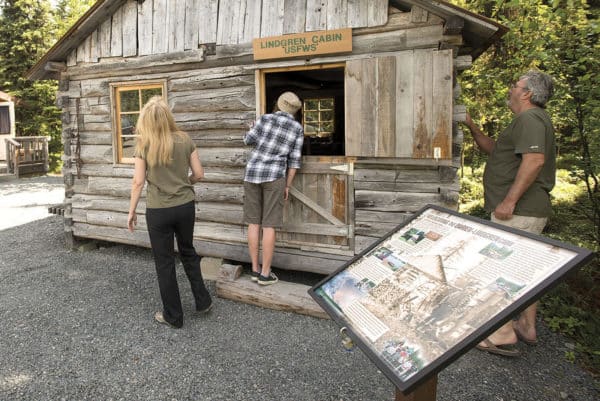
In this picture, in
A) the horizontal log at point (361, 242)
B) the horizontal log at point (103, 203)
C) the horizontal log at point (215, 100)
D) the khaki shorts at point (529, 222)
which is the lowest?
the horizontal log at point (361, 242)

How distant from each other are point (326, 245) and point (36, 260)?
4691 millimetres

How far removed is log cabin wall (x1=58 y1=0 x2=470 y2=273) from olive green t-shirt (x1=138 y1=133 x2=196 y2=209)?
67.5 inches

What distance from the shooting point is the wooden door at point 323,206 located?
5.12 meters

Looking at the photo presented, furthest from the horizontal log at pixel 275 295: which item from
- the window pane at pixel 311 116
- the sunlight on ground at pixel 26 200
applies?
the window pane at pixel 311 116

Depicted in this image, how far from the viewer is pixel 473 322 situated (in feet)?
5.62

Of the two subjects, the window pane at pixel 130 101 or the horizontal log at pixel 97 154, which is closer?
the window pane at pixel 130 101

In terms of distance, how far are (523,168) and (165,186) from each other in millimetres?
3009

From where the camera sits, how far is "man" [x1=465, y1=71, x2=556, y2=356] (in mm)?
3271

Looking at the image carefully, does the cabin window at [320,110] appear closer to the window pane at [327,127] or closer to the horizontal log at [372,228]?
the window pane at [327,127]

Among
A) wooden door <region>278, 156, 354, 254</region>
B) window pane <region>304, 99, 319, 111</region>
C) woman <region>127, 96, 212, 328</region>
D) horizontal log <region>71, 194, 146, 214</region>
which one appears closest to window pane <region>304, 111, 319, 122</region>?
window pane <region>304, 99, 319, 111</region>

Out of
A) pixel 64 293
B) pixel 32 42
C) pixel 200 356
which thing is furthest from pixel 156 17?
pixel 32 42

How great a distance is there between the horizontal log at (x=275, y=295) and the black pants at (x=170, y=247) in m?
0.69

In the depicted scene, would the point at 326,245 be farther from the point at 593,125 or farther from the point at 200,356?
the point at 593,125

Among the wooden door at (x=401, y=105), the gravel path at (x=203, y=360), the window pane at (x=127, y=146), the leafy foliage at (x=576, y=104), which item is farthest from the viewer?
the window pane at (x=127, y=146)
